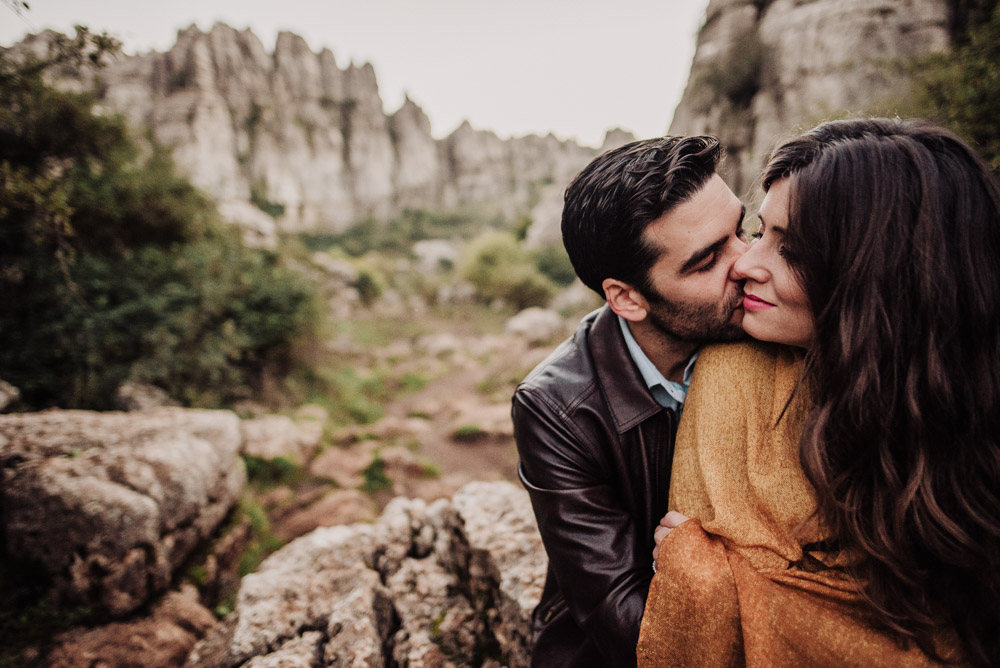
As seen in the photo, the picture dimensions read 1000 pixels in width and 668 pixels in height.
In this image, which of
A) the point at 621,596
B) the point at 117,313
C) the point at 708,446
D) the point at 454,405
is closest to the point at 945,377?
the point at 708,446

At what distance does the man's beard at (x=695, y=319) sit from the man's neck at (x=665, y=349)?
0.03m

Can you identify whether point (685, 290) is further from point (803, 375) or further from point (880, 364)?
point (880, 364)

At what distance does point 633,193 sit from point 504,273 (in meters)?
17.6

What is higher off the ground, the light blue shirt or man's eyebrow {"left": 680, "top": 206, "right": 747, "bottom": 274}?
man's eyebrow {"left": 680, "top": 206, "right": 747, "bottom": 274}

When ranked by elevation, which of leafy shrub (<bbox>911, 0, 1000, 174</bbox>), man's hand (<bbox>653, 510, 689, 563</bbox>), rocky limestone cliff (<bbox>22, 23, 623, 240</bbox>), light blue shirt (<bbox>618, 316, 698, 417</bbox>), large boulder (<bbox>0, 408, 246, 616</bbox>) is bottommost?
large boulder (<bbox>0, 408, 246, 616</bbox>)

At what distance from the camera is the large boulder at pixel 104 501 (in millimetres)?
3029

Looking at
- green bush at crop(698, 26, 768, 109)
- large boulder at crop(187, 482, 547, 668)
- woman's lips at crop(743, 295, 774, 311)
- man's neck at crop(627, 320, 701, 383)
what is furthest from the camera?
green bush at crop(698, 26, 768, 109)

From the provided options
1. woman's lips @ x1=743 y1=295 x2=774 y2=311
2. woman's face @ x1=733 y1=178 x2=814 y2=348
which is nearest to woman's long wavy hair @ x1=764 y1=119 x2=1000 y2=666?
woman's face @ x1=733 y1=178 x2=814 y2=348

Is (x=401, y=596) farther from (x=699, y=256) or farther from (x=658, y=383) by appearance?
(x=699, y=256)

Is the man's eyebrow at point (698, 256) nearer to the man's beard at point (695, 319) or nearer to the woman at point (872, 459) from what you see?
the man's beard at point (695, 319)

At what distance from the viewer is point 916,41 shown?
30.5ft

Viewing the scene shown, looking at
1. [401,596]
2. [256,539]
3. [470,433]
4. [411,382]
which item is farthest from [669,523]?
[411,382]

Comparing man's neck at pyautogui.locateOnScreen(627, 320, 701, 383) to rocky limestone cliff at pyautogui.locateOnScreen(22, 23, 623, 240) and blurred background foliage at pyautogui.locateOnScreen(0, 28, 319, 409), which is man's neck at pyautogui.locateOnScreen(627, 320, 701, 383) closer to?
blurred background foliage at pyautogui.locateOnScreen(0, 28, 319, 409)

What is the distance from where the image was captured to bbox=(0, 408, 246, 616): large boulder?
9.94 feet
